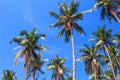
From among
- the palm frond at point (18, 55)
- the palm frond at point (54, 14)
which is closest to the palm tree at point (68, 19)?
the palm frond at point (54, 14)

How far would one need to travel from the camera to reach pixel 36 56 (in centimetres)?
5209

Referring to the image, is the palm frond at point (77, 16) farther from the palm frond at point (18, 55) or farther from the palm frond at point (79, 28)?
the palm frond at point (18, 55)

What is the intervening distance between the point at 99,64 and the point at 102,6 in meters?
14.4

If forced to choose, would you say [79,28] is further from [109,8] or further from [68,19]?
[109,8]

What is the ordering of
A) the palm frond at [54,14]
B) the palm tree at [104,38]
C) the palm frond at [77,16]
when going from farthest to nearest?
1. the palm tree at [104,38]
2. the palm frond at [54,14]
3. the palm frond at [77,16]

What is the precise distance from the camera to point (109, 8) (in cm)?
5097

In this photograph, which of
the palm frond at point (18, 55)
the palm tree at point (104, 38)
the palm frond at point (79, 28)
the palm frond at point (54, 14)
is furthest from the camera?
the palm tree at point (104, 38)

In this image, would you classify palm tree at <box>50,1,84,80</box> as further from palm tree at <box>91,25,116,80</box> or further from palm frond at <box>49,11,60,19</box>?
palm tree at <box>91,25,116,80</box>

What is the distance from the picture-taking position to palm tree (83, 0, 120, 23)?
49625 millimetres

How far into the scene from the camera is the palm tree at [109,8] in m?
49.6

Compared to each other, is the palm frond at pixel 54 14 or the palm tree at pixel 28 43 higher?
the palm frond at pixel 54 14

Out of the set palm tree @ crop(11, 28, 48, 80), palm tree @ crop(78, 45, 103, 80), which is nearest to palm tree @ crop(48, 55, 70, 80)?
palm tree @ crop(78, 45, 103, 80)

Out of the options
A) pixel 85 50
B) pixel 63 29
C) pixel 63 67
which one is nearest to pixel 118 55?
pixel 85 50

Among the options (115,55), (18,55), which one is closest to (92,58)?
(115,55)
